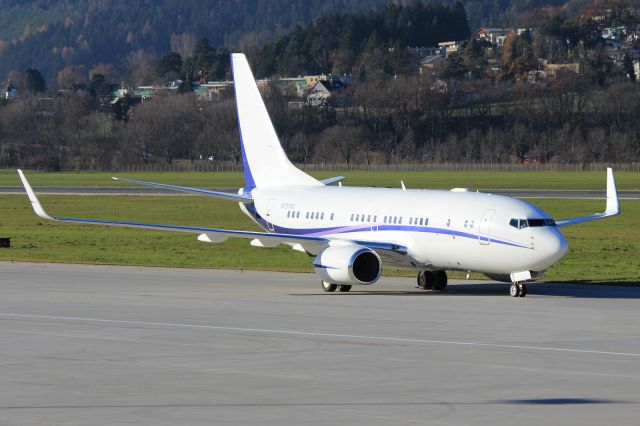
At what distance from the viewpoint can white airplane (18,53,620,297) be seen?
43.4 metres

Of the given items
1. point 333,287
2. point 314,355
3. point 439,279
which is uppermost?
point 314,355

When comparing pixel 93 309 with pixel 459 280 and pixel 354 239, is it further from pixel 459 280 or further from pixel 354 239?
pixel 459 280

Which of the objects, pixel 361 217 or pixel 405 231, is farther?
pixel 361 217

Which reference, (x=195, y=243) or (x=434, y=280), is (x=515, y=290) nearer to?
(x=434, y=280)

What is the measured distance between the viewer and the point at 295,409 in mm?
23703

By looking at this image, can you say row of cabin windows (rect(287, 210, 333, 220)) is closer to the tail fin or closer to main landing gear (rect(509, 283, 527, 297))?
the tail fin

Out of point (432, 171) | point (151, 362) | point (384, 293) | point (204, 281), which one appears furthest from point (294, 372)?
point (432, 171)

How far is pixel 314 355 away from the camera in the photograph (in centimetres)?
3073

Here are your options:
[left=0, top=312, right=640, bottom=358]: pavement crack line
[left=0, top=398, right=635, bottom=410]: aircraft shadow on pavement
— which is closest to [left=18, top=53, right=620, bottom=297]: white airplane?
[left=0, top=312, right=640, bottom=358]: pavement crack line

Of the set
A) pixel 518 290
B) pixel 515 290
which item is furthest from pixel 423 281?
pixel 518 290

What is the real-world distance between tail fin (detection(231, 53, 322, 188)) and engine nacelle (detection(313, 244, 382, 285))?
9.14m

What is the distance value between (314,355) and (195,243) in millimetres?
41857

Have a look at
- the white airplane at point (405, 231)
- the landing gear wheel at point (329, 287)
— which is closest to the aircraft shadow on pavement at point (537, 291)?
the landing gear wheel at point (329, 287)

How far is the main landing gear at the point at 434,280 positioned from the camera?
48.1 meters
